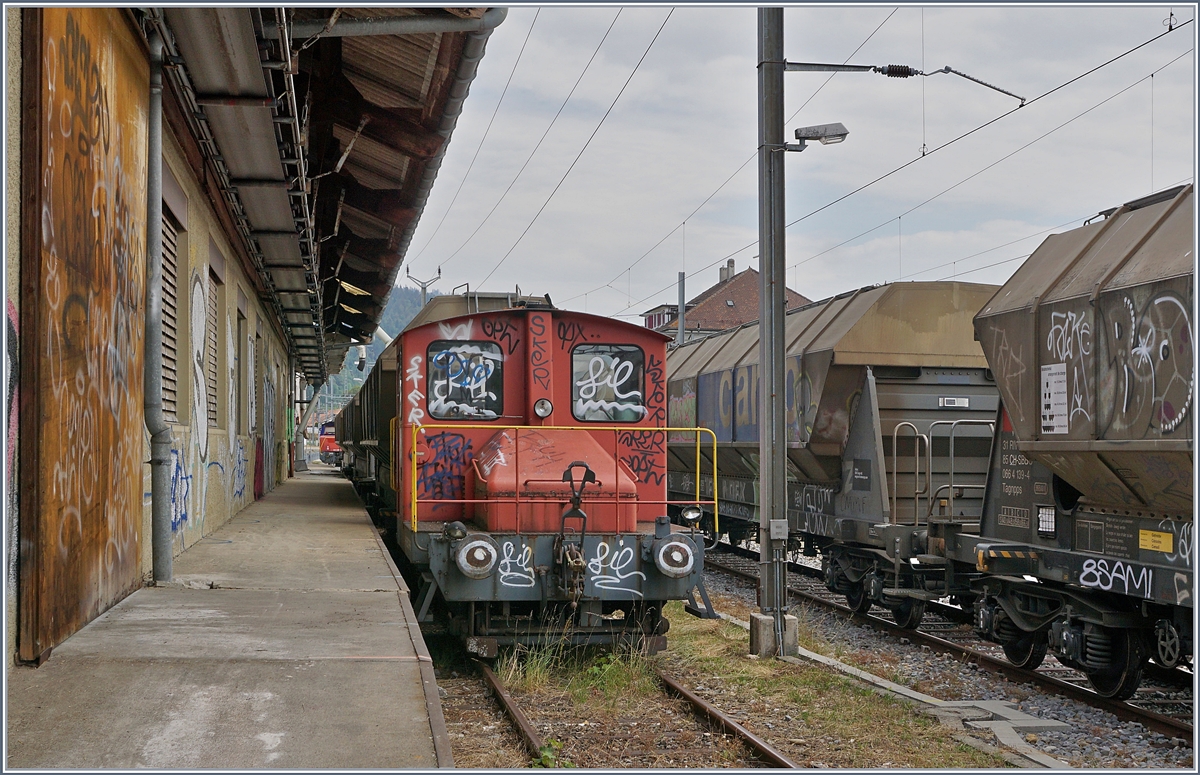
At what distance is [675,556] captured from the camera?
8477 millimetres

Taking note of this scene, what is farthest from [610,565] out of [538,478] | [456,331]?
[456,331]

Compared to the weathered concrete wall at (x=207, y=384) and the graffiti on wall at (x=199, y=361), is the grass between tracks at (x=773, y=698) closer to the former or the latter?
the weathered concrete wall at (x=207, y=384)

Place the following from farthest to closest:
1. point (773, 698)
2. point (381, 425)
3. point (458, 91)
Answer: point (381, 425)
point (458, 91)
point (773, 698)

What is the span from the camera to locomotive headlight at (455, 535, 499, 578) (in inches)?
320

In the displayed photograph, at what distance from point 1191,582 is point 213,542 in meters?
9.06

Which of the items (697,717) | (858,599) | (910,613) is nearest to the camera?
(697,717)

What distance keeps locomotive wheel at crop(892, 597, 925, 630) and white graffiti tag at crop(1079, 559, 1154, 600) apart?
3.17 m

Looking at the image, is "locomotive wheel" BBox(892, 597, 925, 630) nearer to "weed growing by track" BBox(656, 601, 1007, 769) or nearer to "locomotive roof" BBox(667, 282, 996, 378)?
"weed growing by track" BBox(656, 601, 1007, 769)

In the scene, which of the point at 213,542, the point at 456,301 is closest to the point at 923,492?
the point at 456,301

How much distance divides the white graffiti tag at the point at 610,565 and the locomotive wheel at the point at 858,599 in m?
4.59

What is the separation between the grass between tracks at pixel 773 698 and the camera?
670 centimetres

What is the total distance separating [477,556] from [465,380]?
192 centimetres

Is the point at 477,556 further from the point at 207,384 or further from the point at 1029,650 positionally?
the point at 207,384

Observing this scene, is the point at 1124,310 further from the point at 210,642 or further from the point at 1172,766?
the point at 210,642
